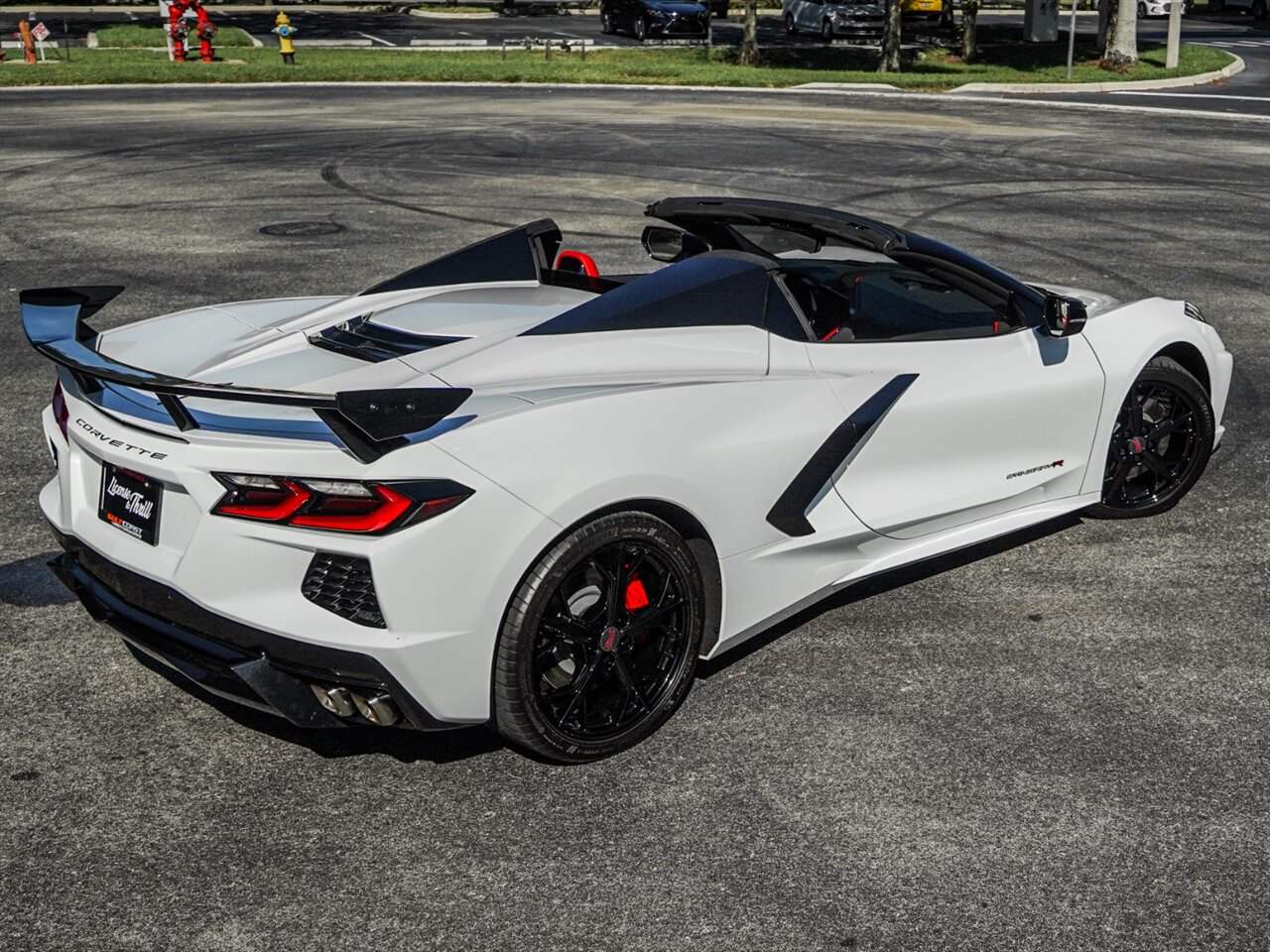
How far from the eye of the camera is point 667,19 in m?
38.7

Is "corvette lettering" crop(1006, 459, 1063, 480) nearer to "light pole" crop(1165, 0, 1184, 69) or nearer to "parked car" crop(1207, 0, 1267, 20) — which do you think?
"light pole" crop(1165, 0, 1184, 69)

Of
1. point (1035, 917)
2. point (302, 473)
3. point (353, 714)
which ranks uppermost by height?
point (302, 473)

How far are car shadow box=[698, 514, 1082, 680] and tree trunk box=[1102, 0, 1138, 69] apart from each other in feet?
93.1

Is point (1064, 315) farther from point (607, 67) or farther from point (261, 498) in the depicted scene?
point (607, 67)

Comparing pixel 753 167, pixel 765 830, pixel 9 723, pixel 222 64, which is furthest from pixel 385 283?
pixel 222 64

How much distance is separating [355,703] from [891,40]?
29.9 metres

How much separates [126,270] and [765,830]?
8.82 metres

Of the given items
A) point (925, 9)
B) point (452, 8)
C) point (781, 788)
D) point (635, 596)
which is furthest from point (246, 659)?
point (452, 8)

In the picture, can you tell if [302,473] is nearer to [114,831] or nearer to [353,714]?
[353,714]

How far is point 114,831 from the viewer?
4.02m

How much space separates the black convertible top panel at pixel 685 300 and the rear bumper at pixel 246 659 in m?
1.28

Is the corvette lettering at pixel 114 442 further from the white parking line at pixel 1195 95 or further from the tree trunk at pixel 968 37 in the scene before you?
the tree trunk at pixel 968 37

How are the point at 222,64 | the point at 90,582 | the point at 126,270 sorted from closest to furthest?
A: the point at 90,582
the point at 126,270
the point at 222,64

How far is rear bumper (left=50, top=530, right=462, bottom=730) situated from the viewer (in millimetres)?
3885
